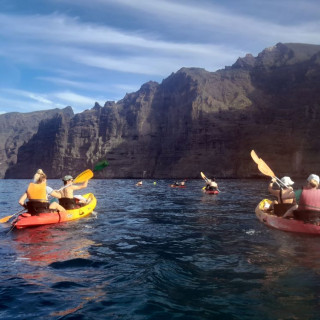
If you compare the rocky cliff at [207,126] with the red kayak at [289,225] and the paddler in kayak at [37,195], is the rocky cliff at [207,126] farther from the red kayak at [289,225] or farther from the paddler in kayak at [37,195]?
the paddler in kayak at [37,195]

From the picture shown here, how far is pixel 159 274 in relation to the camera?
242 inches

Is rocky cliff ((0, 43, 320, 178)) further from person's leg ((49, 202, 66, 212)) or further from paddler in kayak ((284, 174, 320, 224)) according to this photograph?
person's leg ((49, 202, 66, 212))

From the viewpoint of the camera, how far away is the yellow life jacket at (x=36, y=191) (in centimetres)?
1099

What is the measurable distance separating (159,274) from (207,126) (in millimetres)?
105729

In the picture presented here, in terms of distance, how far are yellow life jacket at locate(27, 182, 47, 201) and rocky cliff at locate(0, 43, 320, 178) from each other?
3381 inches

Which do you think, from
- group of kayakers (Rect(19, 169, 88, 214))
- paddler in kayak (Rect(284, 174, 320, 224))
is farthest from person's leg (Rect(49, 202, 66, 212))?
paddler in kayak (Rect(284, 174, 320, 224))

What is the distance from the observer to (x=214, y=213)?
15109 mm

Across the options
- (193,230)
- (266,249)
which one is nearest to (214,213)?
(193,230)

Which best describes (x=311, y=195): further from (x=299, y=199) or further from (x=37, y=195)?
(x=37, y=195)

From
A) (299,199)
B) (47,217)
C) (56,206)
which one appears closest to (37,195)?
(47,217)

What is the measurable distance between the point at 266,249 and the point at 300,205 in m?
2.58

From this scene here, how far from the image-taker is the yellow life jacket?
11.0 m

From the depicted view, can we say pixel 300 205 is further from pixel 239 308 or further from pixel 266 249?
pixel 239 308

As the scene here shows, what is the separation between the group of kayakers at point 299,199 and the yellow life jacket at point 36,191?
817 centimetres
